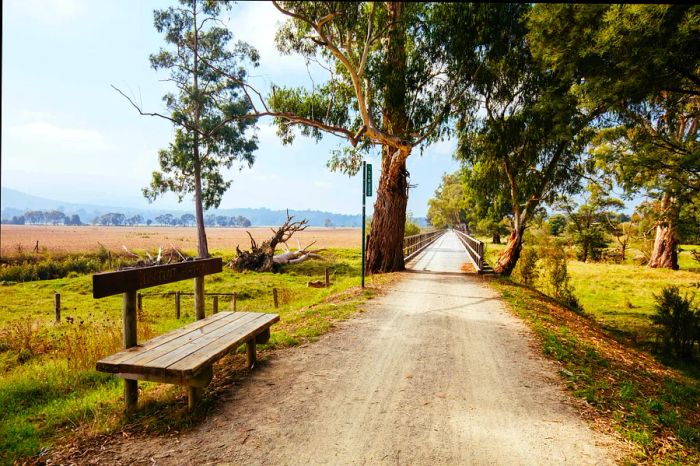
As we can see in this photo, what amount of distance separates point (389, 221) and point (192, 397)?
11.4 meters

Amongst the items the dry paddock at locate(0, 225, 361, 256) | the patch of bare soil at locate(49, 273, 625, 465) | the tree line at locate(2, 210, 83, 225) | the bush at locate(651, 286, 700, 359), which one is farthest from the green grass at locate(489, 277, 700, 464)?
the tree line at locate(2, 210, 83, 225)

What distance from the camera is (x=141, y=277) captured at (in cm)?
396

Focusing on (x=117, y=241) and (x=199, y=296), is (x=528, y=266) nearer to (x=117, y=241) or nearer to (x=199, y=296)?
(x=199, y=296)

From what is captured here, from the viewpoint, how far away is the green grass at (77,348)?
12.3ft

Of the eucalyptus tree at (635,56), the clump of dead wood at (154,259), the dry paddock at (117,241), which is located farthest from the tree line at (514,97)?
the dry paddock at (117,241)

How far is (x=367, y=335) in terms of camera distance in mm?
6355

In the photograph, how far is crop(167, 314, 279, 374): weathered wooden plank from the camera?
3316mm

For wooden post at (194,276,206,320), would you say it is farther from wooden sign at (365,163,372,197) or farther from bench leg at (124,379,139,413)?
wooden sign at (365,163,372,197)

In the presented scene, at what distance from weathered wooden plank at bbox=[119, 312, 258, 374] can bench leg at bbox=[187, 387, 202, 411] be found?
0.36 m

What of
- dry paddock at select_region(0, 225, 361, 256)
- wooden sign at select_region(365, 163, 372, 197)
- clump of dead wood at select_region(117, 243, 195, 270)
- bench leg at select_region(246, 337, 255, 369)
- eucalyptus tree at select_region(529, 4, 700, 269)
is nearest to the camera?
bench leg at select_region(246, 337, 255, 369)

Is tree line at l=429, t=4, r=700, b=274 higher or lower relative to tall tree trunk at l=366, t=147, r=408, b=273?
higher

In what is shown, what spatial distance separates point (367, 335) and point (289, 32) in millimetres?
9952

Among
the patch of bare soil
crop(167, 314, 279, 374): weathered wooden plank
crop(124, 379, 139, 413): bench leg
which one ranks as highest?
crop(167, 314, 279, 374): weathered wooden plank

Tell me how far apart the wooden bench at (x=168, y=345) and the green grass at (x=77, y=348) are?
0.46 meters
